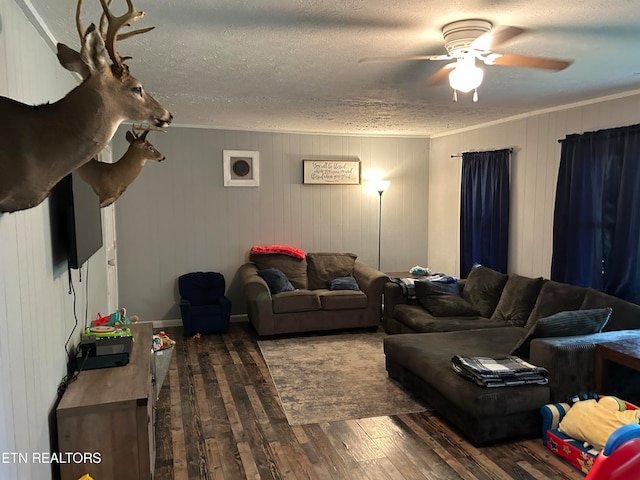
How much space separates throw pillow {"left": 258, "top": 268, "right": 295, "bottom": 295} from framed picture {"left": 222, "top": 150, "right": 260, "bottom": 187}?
3.79 ft

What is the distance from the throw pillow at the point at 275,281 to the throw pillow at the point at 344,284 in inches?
19.7

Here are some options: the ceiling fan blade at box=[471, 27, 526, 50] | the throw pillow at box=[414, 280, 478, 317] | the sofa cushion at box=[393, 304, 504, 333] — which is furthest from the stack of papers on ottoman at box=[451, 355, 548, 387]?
the ceiling fan blade at box=[471, 27, 526, 50]

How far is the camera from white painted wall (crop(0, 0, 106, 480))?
5.27 ft

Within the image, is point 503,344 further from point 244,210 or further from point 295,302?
point 244,210

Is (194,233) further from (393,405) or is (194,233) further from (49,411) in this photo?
(49,411)

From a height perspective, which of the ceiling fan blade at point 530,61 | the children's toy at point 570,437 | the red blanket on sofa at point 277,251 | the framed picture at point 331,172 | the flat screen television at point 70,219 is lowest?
the children's toy at point 570,437

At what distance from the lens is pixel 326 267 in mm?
5887

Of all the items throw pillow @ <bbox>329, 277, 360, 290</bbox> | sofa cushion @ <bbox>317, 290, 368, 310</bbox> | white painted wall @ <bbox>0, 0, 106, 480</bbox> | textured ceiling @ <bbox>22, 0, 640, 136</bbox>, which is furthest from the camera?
throw pillow @ <bbox>329, 277, 360, 290</bbox>

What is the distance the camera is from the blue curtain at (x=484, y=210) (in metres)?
5.05

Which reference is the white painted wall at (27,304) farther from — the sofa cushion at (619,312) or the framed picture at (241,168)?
the sofa cushion at (619,312)

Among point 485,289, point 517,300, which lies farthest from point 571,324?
point 485,289

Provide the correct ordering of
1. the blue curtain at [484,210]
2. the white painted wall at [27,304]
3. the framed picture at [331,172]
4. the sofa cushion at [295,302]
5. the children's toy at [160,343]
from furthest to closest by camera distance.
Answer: the framed picture at [331,172], the sofa cushion at [295,302], the blue curtain at [484,210], the children's toy at [160,343], the white painted wall at [27,304]

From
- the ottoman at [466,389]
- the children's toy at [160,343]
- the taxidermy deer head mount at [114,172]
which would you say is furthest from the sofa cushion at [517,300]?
the taxidermy deer head mount at [114,172]

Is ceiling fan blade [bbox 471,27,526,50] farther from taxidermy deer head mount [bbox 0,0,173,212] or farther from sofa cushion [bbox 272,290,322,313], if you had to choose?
sofa cushion [bbox 272,290,322,313]
